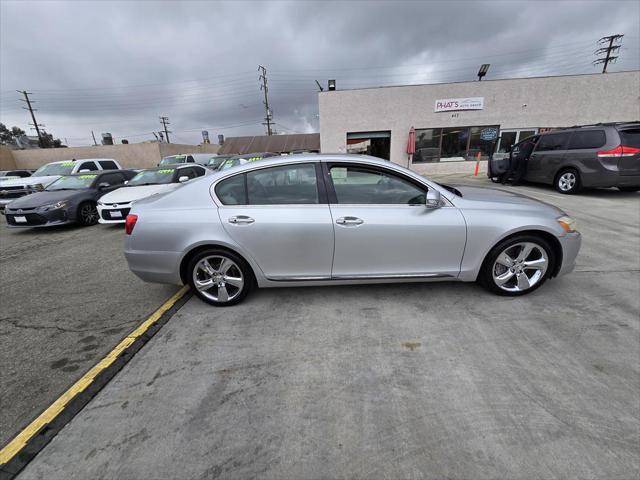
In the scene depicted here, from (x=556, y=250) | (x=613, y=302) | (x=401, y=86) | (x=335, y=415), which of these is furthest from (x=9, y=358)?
(x=401, y=86)

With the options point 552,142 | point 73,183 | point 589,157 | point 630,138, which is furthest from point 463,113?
point 73,183

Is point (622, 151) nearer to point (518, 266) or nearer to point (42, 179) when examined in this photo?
point (518, 266)

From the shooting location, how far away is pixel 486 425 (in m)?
1.71

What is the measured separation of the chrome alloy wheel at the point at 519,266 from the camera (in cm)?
296

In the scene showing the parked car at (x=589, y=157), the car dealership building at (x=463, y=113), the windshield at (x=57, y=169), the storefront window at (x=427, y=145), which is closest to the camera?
the parked car at (x=589, y=157)

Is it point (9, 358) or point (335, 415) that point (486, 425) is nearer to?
point (335, 415)

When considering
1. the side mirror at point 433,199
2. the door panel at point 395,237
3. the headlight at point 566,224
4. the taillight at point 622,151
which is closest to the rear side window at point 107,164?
the door panel at point 395,237

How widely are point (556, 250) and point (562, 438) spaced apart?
2029 mm

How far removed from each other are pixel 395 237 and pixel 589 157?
8.10 m

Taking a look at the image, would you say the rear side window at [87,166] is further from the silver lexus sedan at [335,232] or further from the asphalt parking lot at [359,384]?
the silver lexus sedan at [335,232]

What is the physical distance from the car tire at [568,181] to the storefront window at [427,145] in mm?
8896

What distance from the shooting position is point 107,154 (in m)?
29.4

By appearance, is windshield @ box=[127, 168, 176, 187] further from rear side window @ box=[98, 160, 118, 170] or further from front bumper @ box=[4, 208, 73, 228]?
rear side window @ box=[98, 160, 118, 170]

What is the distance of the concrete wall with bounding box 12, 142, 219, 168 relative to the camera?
28.6m
